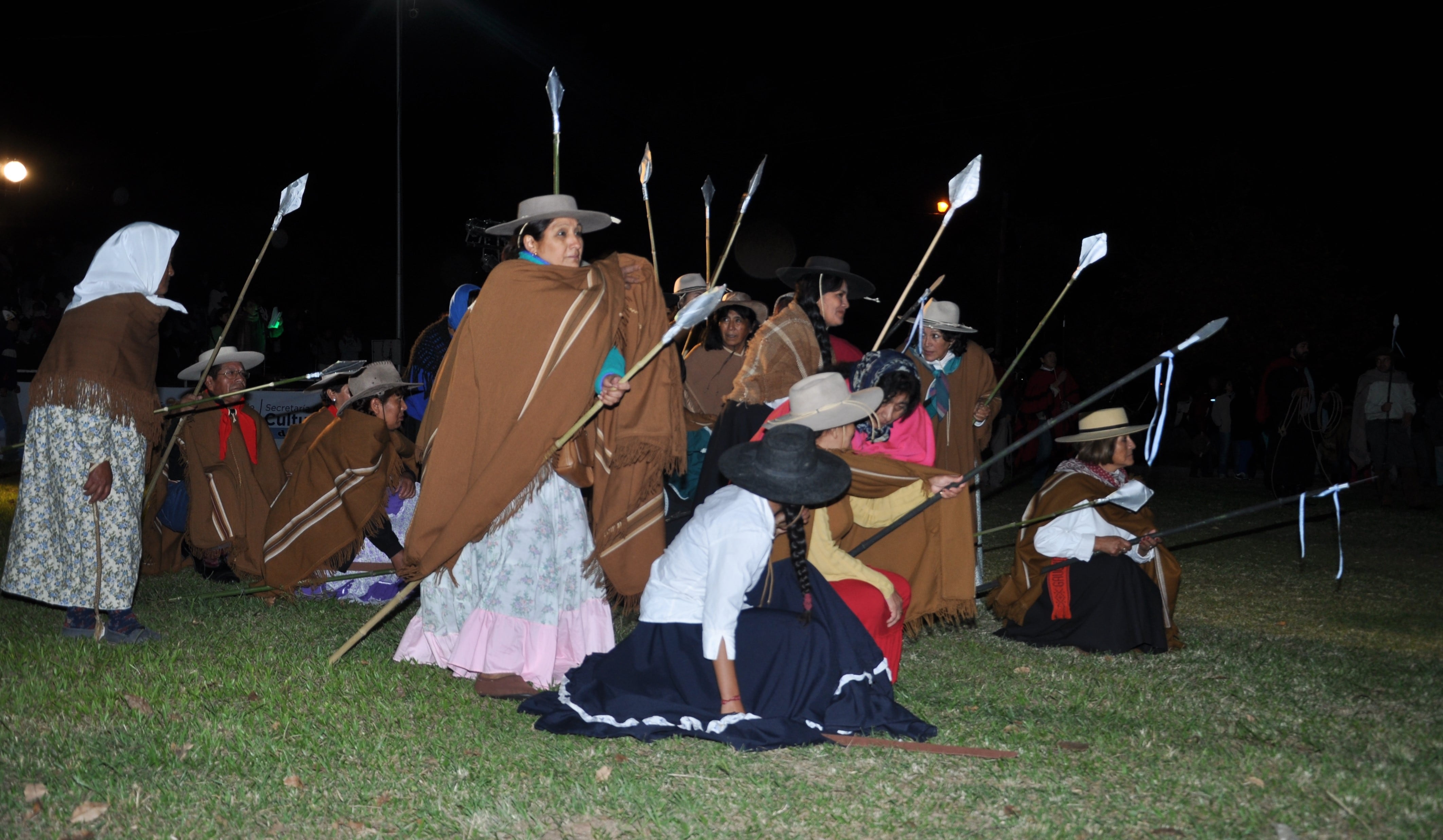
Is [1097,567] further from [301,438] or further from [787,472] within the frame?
[301,438]

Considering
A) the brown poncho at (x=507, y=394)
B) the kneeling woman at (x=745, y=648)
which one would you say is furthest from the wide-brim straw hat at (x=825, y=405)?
the brown poncho at (x=507, y=394)

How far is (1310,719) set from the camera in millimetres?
4707

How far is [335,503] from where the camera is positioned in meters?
6.80

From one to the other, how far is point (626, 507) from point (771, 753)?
1517 mm

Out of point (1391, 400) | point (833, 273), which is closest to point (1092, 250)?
point (833, 273)

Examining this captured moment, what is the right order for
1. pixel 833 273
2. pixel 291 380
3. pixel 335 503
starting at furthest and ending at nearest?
pixel 335 503
pixel 833 273
pixel 291 380

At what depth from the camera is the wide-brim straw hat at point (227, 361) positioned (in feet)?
25.3

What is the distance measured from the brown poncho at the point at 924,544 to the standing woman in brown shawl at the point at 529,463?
987 mm

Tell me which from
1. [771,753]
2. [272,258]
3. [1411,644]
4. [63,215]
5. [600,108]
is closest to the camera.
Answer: [771,753]

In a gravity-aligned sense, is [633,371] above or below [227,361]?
below

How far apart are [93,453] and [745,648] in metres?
3.18

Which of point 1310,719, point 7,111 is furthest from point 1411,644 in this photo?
point 7,111

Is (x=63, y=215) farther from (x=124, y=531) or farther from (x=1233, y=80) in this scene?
(x=1233, y=80)

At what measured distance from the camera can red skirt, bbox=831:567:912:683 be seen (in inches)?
187
